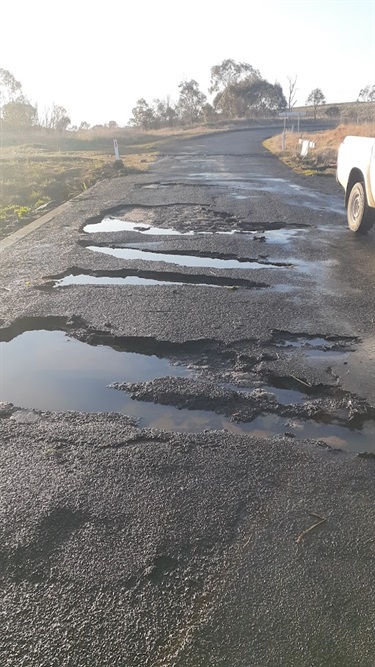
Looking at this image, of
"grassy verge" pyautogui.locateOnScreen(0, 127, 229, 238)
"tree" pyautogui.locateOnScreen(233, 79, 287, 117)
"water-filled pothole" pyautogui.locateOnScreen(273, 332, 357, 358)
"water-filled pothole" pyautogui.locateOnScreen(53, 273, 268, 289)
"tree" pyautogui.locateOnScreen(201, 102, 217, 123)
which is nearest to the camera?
"water-filled pothole" pyautogui.locateOnScreen(273, 332, 357, 358)

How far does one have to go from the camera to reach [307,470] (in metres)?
2.84

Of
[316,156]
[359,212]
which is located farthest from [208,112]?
[359,212]

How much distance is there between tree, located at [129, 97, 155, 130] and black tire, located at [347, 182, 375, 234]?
5605 cm

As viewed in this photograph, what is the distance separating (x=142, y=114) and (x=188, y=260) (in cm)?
6083

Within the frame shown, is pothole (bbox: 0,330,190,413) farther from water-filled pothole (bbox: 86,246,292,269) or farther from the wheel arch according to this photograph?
the wheel arch

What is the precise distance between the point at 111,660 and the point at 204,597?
41cm

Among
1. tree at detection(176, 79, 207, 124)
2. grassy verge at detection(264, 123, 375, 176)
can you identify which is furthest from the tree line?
grassy verge at detection(264, 123, 375, 176)

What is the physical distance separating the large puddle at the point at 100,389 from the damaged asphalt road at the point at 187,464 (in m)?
0.02

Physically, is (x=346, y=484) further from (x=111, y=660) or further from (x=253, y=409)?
(x=111, y=660)

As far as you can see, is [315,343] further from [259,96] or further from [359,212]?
[259,96]

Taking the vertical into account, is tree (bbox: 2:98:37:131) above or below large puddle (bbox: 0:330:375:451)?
above

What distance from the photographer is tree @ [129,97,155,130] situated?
201 ft

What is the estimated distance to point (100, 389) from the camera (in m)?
3.81

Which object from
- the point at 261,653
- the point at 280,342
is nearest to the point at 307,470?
the point at 261,653
